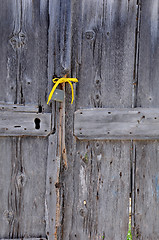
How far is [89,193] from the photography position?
174cm

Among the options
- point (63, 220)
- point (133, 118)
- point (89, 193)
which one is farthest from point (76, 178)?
point (133, 118)

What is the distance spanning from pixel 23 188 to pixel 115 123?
0.79 m

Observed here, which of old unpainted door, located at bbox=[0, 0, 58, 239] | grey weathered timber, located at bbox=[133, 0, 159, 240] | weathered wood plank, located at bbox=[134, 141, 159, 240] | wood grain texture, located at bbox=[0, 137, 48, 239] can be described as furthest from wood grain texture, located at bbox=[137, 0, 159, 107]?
wood grain texture, located at bbox=[0, 137, 48, 239]

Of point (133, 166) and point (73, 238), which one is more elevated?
point (133, 166)

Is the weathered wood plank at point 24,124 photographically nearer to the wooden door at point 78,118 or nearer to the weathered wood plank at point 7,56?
the wooden door at point 78,118

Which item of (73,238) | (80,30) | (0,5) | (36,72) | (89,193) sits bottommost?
(73,238)

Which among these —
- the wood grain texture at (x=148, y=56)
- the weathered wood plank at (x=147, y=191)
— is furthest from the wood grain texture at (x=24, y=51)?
the weathered wood plank at (x=147, y=191)

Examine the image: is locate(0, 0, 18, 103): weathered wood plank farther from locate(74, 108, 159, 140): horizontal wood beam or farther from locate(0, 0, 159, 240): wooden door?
locate(74, 108, 159, 140): horizontal wood beam

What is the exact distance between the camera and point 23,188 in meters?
1.70

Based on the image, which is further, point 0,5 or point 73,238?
point 73,238

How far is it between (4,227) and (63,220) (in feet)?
1.37

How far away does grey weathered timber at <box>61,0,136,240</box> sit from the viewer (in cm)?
168

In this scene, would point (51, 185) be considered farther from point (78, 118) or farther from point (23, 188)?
point (78, 118)

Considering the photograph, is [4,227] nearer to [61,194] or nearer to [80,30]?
[61,194]
